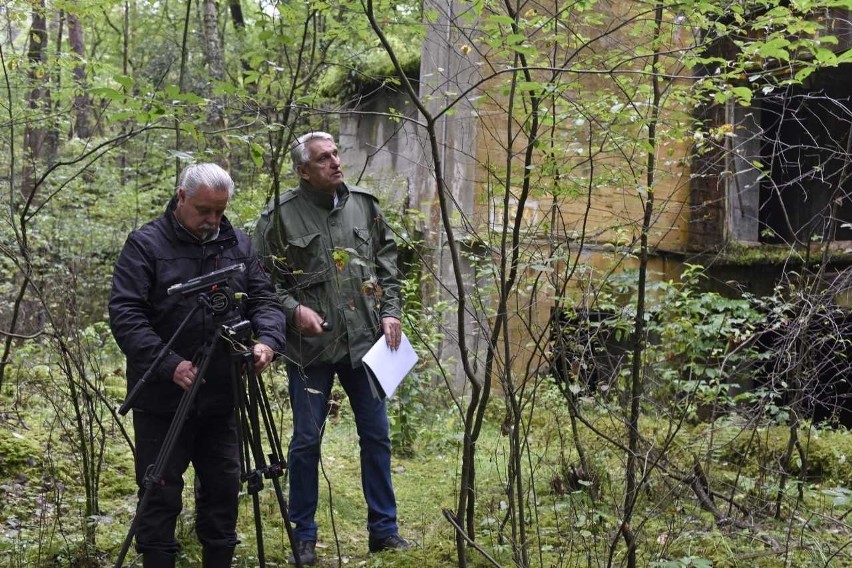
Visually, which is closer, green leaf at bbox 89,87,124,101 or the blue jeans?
green leaf at bbox 89,87,124,101

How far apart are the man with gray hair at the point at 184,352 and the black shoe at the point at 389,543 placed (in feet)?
3.01

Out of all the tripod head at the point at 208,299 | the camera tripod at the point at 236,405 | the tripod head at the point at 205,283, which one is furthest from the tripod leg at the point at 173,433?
the tripod head at the point at 205,283

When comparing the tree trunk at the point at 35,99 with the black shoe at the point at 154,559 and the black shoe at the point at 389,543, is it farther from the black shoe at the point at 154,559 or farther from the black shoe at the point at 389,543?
the black shoe at the point at 389,543

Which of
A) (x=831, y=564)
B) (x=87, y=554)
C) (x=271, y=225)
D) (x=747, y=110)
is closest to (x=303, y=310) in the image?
(x=271, y=225)

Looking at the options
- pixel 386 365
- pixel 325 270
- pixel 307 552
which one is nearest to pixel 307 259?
pixel 325 270

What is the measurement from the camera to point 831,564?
3846 mm

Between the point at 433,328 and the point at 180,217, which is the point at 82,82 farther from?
the point at 433,328

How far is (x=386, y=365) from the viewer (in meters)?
4.18

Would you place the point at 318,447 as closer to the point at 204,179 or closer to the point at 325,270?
the point at 325,270

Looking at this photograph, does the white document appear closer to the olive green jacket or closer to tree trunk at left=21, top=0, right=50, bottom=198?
the olive green jacket

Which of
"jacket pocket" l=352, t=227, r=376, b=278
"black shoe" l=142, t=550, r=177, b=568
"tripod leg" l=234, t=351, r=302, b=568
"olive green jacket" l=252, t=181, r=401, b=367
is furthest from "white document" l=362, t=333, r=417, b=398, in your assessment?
"black shoe" l=142, t=550, r=177, b=568

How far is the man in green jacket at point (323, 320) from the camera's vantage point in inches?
169

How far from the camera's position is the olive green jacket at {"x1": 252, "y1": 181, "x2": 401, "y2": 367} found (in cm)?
427

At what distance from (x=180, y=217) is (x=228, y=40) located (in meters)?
15.8
